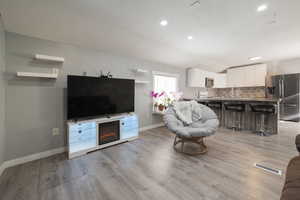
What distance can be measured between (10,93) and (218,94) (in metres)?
7.93

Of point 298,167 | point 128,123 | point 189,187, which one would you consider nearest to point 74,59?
point 128,123

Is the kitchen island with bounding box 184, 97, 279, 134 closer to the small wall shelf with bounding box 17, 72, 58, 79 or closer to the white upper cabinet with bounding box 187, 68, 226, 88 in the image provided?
the white upper cabinet with bounding box 187, 68, 226, 88

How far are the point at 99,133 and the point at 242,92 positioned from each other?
6.84 meters

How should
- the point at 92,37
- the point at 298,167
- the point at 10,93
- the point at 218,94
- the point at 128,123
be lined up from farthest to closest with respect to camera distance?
the point at 218,94 < the point at 128,123 < the point at 92,37 < the point at 10,93 < the point at 298,167

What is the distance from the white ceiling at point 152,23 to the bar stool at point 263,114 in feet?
Result: 5.64

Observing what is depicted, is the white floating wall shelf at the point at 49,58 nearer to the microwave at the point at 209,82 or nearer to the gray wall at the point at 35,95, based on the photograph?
the gray wall at the point at 35,95

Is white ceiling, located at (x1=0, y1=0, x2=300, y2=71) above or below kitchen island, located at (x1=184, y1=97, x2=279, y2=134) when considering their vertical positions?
above

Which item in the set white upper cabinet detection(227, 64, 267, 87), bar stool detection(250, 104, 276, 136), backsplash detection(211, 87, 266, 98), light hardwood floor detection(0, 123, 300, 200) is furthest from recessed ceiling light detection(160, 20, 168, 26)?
backsplash detection(211, 87, 266, 98)

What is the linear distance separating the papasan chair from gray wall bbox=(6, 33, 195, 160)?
7.07 ft

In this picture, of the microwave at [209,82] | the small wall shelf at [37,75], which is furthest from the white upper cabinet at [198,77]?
the small wall shelf at [37,75]

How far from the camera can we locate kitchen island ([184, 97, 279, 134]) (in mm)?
3859

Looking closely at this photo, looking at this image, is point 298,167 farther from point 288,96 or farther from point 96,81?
point 288,96

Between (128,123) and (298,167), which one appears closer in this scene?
(298,167)

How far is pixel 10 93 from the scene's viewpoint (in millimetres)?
2232
